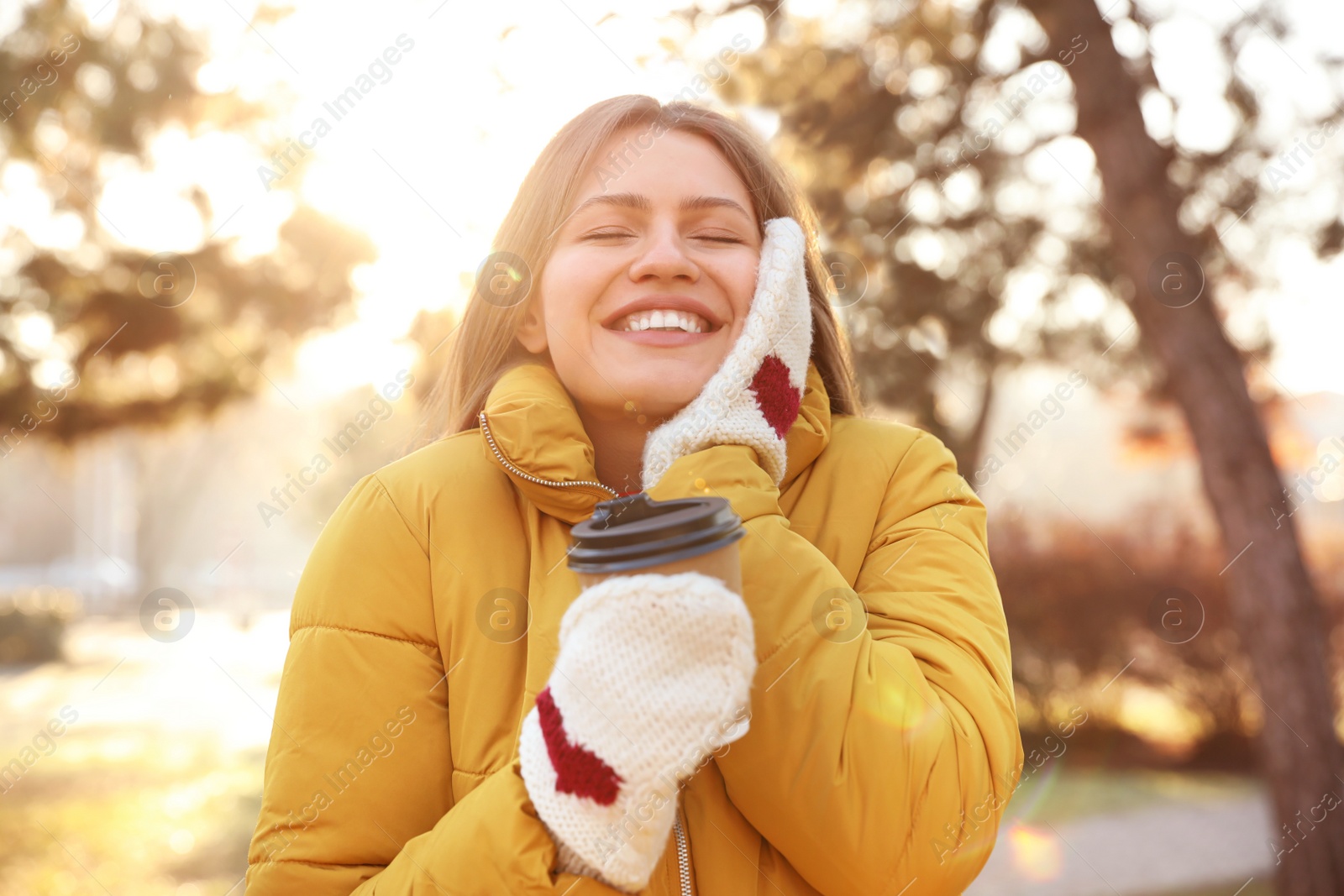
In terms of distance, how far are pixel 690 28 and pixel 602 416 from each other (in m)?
3.26

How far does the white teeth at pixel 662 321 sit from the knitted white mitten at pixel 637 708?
0.64 metres

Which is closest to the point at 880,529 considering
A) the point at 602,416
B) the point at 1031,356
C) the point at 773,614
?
the point at 773,614

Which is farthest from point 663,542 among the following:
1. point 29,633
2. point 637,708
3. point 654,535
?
point 29,633

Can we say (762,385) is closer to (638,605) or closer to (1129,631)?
(638,605)

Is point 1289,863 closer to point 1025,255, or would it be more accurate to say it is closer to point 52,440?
point 1025,255

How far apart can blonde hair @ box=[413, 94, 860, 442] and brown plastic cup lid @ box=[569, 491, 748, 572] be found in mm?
769

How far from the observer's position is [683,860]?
1.43 metres

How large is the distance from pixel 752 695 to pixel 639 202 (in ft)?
3.00

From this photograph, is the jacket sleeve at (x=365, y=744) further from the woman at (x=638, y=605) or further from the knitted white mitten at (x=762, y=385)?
the knitted white mitten at (x=762, y=385)

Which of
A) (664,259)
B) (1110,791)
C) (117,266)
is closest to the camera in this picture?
(664,259)

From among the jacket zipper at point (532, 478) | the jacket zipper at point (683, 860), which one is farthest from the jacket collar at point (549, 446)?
Answer: the jacket zipper at point (683, 860)

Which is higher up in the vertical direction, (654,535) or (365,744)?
(654,535)

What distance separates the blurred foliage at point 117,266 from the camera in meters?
5.58

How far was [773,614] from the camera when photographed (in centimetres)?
144
